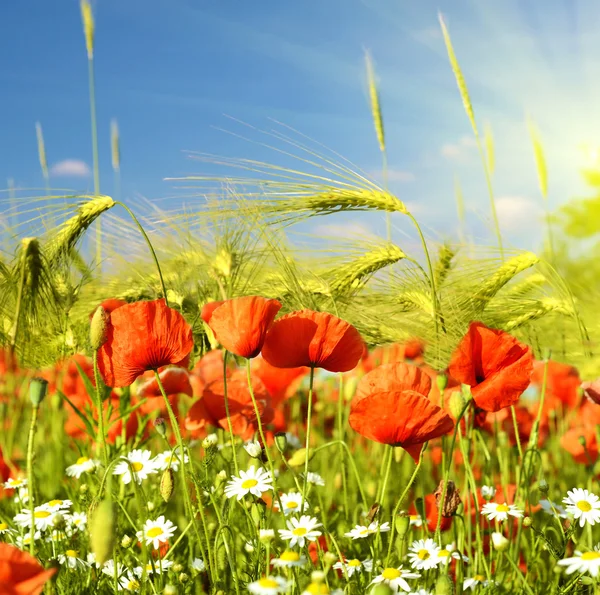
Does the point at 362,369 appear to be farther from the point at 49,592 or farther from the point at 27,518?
the point at 49,592

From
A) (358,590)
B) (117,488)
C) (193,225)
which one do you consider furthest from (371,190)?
(117,488)

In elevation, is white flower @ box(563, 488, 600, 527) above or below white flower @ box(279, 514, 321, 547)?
below

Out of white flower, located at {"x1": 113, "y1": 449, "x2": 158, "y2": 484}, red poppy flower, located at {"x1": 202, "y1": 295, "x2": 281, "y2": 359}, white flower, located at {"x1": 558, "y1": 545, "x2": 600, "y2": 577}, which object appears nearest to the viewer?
white flower, located at {"x1": 558, "y1": 545, "x2": 600, "y2": 577}

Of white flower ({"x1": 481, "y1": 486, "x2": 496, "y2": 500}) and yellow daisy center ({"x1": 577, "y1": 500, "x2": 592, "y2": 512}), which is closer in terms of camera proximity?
yellow daisy center ({"x1": 577, "y1": 500, "x2": 592, "y2": 512})

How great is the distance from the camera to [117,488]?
1814mm

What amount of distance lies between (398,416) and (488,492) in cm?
67

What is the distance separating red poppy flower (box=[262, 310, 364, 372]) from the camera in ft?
3.76

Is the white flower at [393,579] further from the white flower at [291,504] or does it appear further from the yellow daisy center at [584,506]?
the yellow daisy center at [584,506]

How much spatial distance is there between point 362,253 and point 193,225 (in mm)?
457

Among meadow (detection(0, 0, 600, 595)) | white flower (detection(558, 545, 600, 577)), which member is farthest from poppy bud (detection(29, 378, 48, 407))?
white flower (detection(558, 545, 600, 577))

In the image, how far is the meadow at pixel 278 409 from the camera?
3.67 feet

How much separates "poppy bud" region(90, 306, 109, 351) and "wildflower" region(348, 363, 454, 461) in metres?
0.41

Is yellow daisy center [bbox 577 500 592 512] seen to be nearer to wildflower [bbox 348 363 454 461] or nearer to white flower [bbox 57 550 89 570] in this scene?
wildflower [bbox 348 363 454 461]

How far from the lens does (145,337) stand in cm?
113
